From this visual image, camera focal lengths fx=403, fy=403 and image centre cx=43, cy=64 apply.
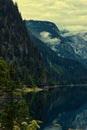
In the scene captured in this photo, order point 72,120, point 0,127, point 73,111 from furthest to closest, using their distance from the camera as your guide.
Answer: point 73,111, point 72,120, point 0,127

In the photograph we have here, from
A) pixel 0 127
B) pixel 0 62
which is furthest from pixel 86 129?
pixel 0 127

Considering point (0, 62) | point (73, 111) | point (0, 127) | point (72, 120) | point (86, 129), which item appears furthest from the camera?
point (73, 111)

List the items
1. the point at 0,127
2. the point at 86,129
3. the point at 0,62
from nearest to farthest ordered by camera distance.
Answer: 1. the point at 0,127
2. the point at 86,129
3. the point at 0,62

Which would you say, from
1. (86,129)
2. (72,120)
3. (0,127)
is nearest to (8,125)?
(0,127)

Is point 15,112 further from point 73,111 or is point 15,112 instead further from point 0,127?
point 73,111

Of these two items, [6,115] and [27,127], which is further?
[6,115]

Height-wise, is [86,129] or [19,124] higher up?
[19,124]

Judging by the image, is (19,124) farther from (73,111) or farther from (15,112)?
(73,111)

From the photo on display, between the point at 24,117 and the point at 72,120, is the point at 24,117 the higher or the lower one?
the higher one

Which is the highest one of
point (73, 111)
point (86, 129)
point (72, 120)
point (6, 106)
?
point (6, 106)
